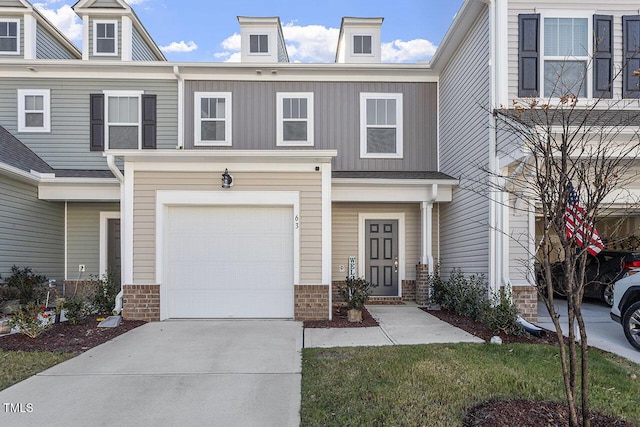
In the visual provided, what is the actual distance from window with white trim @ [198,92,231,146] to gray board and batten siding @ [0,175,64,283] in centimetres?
377

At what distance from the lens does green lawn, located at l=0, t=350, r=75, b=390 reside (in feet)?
16.0

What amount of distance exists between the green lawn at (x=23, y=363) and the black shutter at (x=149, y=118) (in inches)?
233

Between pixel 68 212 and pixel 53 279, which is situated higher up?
pixel 68 212

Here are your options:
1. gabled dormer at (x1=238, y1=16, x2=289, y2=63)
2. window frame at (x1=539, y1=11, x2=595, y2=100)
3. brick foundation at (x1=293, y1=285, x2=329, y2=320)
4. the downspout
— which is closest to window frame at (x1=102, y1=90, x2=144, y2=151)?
the downspout

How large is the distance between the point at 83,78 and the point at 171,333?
712cm

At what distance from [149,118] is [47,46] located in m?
4.35

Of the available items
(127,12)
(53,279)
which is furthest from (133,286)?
(127,12)

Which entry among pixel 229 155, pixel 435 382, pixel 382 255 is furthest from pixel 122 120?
pixel 435 382

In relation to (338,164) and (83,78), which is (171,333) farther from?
(83,78)

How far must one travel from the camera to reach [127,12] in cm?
1145

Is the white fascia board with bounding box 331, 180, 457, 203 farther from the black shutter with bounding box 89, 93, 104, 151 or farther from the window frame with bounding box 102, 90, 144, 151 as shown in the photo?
the black shutter with bounding box 89, 93, 104, 151

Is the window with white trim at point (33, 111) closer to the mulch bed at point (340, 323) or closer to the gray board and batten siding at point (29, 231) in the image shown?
the gray board and batten siding at point (29, 231)

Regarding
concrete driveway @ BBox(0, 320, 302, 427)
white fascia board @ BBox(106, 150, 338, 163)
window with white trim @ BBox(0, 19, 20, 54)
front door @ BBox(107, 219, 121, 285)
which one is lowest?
concrete driveway @ BBox(0, 320, 302, 427)

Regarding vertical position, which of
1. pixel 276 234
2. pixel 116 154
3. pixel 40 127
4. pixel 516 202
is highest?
pixel 40 127
